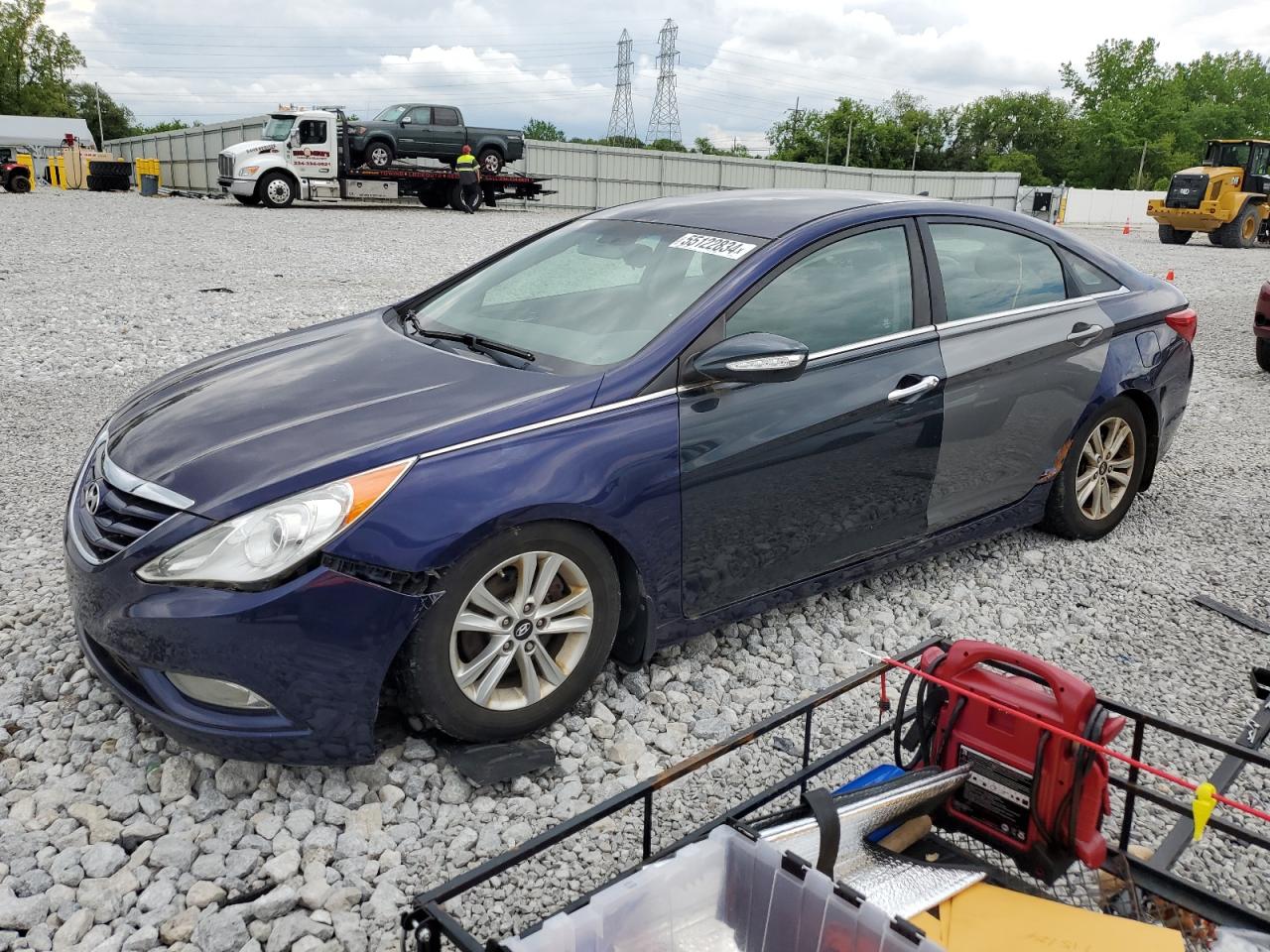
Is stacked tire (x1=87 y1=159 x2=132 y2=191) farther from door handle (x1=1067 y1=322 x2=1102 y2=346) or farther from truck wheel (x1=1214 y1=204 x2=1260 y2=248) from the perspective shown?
door handle (x1=1067 y1=322 x2=1102 y2=346)

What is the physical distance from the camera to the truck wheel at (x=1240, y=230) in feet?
87.5

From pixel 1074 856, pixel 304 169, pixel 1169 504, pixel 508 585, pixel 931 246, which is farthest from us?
pixel 304 169

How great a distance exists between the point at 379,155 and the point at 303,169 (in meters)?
2.03

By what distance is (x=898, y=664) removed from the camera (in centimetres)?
251

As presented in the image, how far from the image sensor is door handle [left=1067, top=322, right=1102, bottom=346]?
172 inches

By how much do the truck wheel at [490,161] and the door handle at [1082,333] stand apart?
26.3 m

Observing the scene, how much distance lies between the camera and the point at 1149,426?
16.0ft

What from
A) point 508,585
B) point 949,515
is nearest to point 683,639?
point 508,585

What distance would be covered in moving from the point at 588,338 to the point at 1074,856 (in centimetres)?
201

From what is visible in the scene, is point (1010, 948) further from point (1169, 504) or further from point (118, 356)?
point (118, 356)

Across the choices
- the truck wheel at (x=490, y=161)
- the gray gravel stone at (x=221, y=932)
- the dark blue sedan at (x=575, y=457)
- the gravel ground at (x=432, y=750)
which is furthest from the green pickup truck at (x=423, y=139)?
the gray gravel stone at (x=221, y=932)

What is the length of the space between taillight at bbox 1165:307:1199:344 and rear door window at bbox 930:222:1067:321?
2.46 ft

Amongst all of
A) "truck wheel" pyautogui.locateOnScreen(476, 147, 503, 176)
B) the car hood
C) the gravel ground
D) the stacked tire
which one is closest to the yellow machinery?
"truck wheel" pyautogui.locateOnScreen(476, 147, 503, 176)

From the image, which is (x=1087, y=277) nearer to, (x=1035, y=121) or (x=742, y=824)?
(x=742, y=824)
